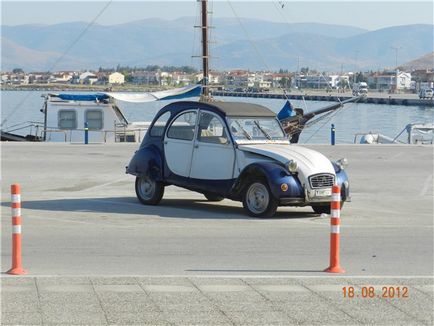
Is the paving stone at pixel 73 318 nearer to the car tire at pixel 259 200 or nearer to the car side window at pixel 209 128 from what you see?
the car tire at pixel 259 200

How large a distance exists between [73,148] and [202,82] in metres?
9.54

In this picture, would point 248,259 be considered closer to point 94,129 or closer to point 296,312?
point 296,312

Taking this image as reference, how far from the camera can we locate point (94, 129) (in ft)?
131

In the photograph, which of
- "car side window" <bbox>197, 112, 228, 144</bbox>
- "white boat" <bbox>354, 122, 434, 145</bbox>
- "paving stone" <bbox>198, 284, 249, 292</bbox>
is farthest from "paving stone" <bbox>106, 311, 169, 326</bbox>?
"white boat" <bbox>354, 122, 434, 145</bbox>

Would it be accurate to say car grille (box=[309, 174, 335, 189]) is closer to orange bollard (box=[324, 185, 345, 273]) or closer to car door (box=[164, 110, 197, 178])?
car door (box=[164, 110, 197, 178])

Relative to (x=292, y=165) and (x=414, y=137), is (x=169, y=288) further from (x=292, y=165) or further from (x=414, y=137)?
(x=414, y=137)

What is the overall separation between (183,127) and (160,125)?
63 cm

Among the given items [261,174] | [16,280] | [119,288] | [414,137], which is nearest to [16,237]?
[16,280]

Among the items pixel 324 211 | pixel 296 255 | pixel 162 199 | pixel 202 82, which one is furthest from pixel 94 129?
pixel 296 255

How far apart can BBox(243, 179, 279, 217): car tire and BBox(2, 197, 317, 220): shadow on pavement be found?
0.20 metres

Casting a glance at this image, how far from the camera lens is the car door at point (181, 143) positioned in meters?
16.9

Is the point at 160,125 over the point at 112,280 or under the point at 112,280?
over

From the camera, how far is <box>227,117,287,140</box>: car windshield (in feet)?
54.3

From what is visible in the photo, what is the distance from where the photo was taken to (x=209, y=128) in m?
16.9
